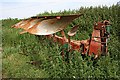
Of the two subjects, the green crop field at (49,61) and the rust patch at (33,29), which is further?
the green crop field at (49,61)

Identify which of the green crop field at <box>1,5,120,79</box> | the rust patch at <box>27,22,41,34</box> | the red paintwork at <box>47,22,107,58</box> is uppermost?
the rust patch at <box>27,22,41,34</box>

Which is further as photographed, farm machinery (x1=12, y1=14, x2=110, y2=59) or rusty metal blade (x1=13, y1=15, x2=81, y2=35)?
farm machinery (x1=12, y1=14, x2=110, y2=59)

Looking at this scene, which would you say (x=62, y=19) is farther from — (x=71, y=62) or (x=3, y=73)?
(x=3, y=73)

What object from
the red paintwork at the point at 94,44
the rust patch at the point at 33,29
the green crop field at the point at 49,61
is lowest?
the green crop field at the point at 49,61

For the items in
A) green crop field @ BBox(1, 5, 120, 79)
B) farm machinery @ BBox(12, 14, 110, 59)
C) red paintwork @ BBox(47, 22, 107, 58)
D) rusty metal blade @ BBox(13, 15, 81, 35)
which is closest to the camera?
rusty metal blade @ BBox(13, 15, 81, 35)

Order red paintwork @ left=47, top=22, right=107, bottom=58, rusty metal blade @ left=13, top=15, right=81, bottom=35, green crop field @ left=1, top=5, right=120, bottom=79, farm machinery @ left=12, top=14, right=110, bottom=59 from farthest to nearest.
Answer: red paintwork @ left=47, top=22, right=107, bottom=58, green crop field @ left=1, top=5, right=120, bottom=79, farm machinery @ left=12, top=14, right=110, bottom=59, rusty metal blade @ left=13, top=15, right=81, bottom=35

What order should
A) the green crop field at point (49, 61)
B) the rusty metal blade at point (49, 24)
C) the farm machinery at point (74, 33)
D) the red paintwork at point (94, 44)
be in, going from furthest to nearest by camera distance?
the red paintwork at point (94, 44)
the green crop field at point (49, 61)
the farm machinery at point (74, 33)
the rusty metal blade at point (49, 24)

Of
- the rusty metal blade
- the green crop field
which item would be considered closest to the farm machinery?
the rusty metal blade

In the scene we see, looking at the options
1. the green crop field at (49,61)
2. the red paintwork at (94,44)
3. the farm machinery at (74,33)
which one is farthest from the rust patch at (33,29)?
the red paintwork at (94,44)

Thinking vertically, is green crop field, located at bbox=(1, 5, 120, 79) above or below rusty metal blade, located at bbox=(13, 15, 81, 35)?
below

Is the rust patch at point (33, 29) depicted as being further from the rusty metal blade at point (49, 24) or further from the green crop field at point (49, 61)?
the green crop field at point (49, 61)

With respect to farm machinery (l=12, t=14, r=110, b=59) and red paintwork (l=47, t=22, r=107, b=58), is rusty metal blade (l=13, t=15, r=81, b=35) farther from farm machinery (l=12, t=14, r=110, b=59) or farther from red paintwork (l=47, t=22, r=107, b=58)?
red paintwork (l=47, t=22, r=107, b=58)

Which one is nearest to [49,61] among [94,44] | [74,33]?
[74,33]

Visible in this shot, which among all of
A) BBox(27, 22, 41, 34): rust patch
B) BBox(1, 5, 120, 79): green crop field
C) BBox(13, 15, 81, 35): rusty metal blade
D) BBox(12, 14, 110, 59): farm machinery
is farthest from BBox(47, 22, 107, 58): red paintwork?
BBox(27, 22, 41, 34): rust patch
